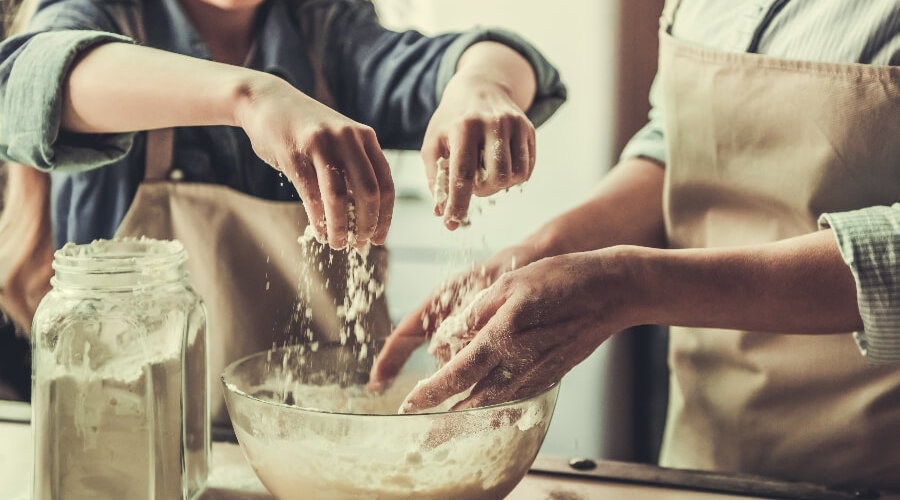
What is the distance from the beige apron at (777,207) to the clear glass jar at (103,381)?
1.89 ft

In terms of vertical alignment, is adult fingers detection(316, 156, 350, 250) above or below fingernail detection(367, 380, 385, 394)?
above

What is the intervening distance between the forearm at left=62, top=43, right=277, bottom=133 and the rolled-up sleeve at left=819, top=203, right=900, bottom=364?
18.4 inches

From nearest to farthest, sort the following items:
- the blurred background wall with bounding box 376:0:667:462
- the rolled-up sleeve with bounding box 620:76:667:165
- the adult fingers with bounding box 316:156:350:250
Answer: the adult fingers with bounding box 316:156:350:250 → the rolled-up sleeve with bounding box 620:76:667:165 → the blurred background wall with bounding box 376:0:667:462

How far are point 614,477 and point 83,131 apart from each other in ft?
1.80

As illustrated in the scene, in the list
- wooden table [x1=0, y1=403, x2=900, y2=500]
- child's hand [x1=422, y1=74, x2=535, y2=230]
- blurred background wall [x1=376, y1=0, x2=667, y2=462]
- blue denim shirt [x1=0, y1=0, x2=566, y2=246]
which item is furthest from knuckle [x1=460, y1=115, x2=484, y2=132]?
blurred background wall [x1=376, y1=0, x2=667, y2=462]

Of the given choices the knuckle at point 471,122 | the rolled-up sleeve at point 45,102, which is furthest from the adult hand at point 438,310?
the rolled-up sleeve at point 45,102

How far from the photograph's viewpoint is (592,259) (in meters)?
0.65

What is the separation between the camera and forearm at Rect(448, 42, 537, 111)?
0.76 m

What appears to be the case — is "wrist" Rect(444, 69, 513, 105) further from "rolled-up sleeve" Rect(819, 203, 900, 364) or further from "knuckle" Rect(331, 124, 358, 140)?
"rolled-up sleeve" Rect(819, 203, 900, 364)

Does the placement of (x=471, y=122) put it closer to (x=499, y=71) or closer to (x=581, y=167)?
(x=499, y=71)

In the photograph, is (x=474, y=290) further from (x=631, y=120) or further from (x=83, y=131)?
(x=631, y=120)

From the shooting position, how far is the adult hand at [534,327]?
0.59 m

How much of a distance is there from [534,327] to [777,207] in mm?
370

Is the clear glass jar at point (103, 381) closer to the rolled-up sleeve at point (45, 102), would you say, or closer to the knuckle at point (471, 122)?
the rolled-up sleeve at point (45, 102)
